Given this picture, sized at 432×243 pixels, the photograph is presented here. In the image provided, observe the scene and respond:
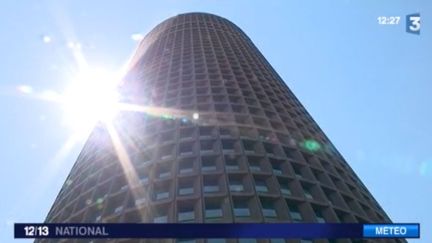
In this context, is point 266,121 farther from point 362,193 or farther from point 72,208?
point 72,208

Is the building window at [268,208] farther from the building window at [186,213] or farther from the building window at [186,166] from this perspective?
the building window at [186,166]

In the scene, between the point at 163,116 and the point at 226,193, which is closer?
the point at 226,193

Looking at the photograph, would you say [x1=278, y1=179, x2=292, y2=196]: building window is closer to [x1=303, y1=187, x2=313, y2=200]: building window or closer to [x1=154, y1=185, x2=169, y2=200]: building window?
[x1=303, y1=187, x2=313, y2=200]: building window

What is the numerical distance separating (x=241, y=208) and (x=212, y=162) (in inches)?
224

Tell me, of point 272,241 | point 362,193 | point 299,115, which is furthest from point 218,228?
point 299,115

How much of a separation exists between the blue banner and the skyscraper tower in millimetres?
5046

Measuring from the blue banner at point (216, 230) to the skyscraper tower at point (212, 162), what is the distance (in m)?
5.05

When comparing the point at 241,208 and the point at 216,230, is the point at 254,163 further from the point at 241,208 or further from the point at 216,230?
the point at 216,230

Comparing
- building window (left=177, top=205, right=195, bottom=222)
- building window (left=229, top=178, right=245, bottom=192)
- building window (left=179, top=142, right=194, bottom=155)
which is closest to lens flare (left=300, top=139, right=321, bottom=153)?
building window (left=179, top=142, right=194, bottom=155)

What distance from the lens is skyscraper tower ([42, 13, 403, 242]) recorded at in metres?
39.1

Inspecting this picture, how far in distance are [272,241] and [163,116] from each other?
19.1 meters

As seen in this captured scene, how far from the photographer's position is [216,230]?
31672 mm

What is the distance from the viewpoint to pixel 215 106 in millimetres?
52562

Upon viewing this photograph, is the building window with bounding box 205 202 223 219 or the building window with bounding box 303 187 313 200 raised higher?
the building window with bounding box 303 187 313 200
